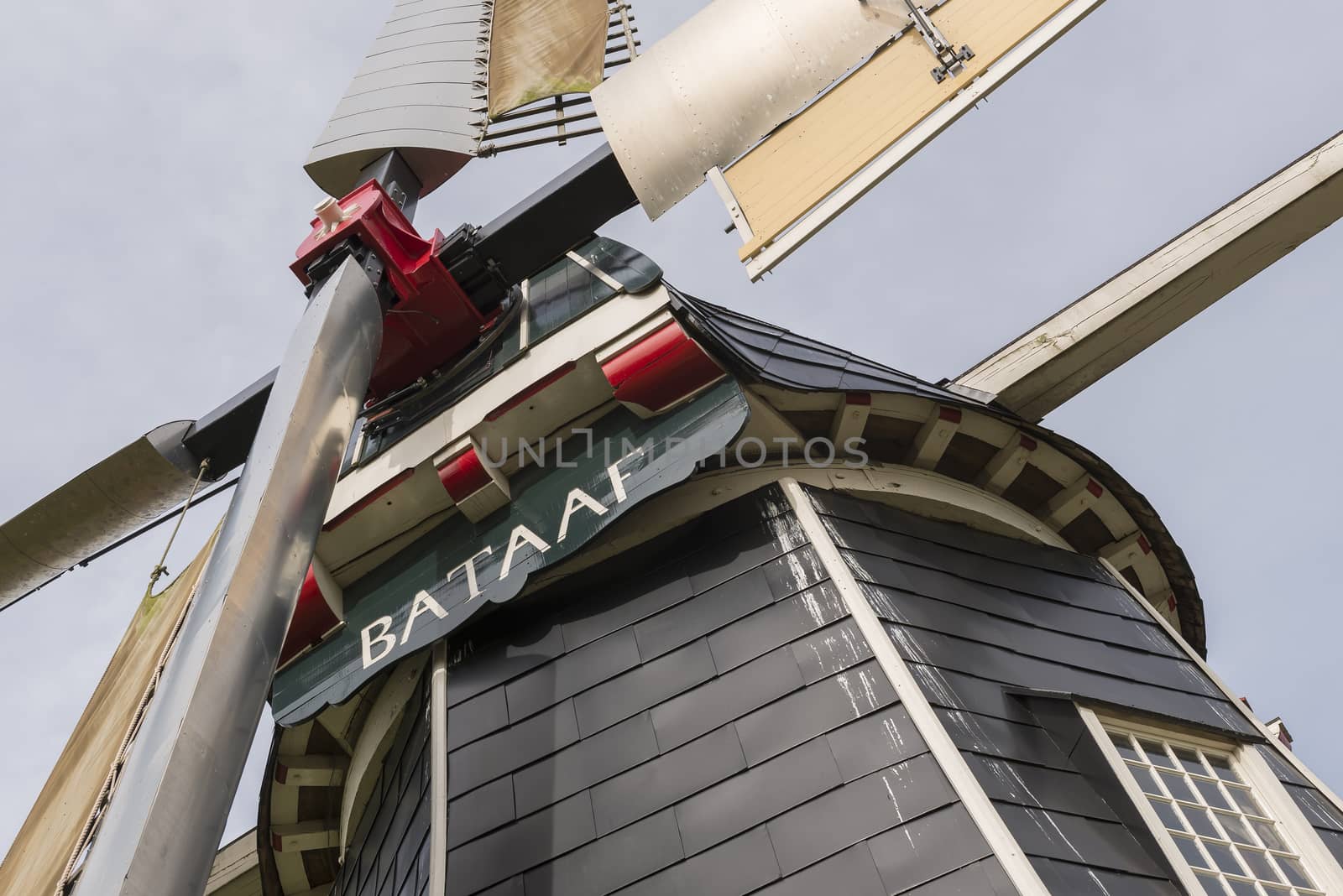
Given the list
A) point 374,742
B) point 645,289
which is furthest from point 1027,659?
point 374,742

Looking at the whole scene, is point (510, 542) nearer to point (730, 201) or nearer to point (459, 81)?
point (730, 201)

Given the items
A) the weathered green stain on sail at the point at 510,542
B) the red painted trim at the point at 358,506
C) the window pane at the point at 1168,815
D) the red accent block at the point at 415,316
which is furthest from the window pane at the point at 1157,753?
the red accent block at the point at 415,316

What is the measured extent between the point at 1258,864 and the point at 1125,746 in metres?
0.70

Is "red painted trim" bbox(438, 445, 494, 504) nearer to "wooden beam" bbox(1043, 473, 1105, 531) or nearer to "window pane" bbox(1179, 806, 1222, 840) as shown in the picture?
"wooden beam" bbox(1043, 473, 1105, 531)

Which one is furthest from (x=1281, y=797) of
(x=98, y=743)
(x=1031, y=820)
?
(x=98, y=743)

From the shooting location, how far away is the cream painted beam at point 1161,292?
21.6 ft

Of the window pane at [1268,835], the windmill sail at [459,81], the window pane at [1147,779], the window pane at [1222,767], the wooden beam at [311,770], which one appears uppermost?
the windmill sail at [459,81]

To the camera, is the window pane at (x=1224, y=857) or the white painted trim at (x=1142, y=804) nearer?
the white painted trim at (x=1142, y=804)

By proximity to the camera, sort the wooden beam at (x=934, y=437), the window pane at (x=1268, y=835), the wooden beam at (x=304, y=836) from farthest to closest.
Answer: the wooden beam at (x=304, y=836), the wooden beam at (x=934, y=437), the window pane at (x=1268, y=835)

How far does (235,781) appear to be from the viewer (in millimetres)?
3893

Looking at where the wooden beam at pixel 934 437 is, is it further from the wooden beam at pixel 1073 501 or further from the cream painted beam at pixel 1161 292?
the wooden beam at pixel 1073 501

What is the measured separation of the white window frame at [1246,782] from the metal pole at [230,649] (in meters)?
Answer: 3.39

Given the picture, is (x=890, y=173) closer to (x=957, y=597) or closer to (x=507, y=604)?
(x=957, y=597)

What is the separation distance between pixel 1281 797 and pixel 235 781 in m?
4.41
